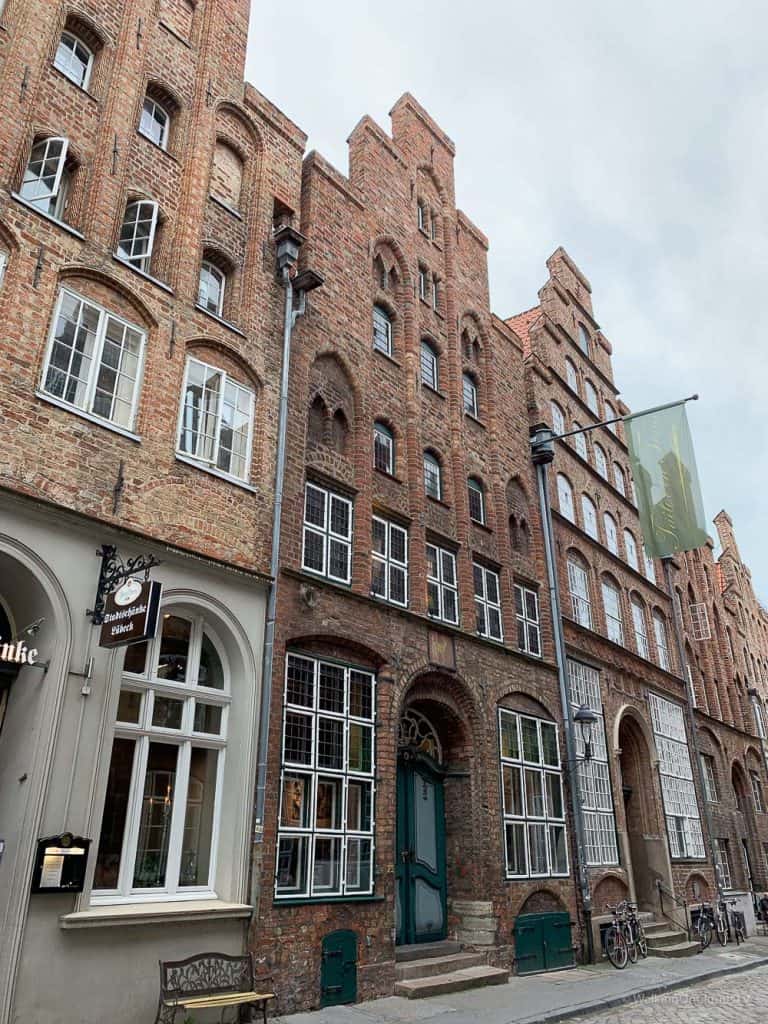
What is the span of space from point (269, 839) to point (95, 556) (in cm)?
401

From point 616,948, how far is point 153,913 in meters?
9.89

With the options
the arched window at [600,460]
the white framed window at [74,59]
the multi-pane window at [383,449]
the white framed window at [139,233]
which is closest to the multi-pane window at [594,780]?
the multi-pane window at [383,449]

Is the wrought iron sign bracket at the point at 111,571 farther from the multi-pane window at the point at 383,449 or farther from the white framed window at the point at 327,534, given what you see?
the multi-pane window at the point at 383,449

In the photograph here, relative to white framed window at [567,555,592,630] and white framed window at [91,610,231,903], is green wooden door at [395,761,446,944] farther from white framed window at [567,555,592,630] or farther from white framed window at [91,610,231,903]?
white framed window at [567,555,592,630]

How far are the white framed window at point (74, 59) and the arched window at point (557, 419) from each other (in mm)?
13514

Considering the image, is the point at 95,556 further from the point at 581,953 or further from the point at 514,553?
the point at 581,953

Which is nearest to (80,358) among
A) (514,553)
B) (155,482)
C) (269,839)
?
(155,482)

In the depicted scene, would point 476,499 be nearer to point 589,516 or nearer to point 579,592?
point 579,592

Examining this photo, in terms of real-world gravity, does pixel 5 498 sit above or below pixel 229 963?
above

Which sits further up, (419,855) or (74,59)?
(74,59)

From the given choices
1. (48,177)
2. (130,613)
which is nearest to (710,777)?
(130,613)

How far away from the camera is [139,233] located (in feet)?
35.8

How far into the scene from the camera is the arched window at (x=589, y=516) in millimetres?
20953

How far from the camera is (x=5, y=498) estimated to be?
7.89 m
